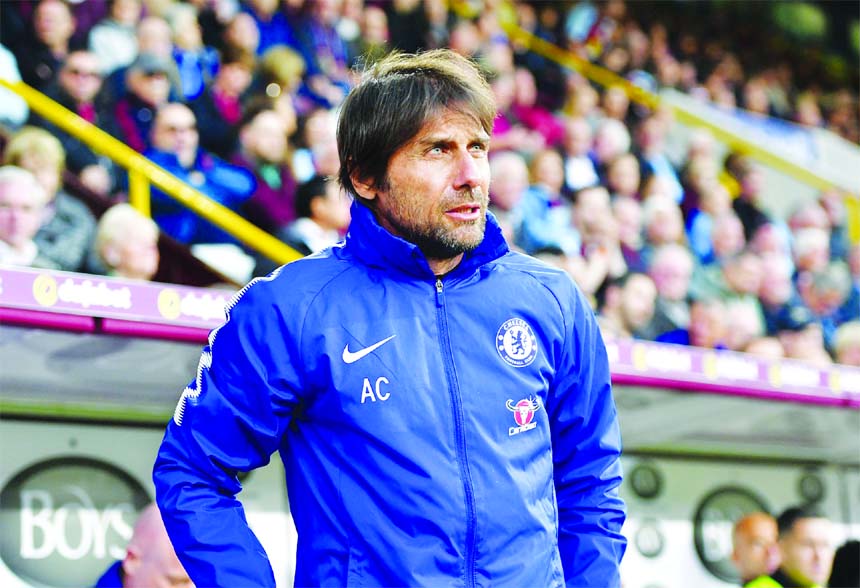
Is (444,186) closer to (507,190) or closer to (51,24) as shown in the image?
(51,24)

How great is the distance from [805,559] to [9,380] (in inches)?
124

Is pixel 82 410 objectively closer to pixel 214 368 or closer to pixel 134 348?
pixel 134 348

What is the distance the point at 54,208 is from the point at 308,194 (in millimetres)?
1277

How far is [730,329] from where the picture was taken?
612cm

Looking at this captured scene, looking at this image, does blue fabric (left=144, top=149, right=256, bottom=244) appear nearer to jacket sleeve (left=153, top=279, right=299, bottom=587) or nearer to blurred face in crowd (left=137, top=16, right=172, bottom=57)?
blurred face in crowd (left=137, top=16, right=172, bottom=57)

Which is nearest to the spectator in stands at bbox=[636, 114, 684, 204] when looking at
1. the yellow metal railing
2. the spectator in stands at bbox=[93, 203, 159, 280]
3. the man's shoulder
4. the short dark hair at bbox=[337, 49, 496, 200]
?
the yellow metal railing

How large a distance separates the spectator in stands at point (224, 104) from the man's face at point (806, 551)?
292cm

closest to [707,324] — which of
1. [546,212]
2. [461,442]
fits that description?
[546,212]

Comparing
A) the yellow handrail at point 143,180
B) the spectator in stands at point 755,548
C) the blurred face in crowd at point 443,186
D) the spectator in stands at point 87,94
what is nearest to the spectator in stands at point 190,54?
the spectator in stands at point 87,94

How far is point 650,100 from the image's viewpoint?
9656 mm

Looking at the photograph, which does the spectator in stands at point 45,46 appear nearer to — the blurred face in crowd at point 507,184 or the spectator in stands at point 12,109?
the spectator in stands at point 12,109

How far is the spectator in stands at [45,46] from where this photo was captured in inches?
198

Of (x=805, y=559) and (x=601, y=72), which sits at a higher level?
(x=601, y=72)

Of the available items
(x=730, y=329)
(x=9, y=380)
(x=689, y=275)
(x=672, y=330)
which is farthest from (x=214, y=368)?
(x=689, y=275)
